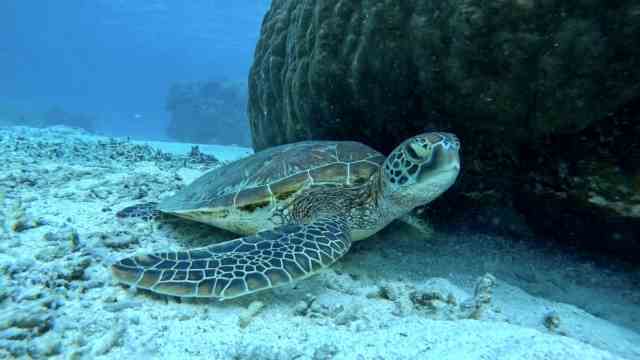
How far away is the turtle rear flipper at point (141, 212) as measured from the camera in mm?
3480

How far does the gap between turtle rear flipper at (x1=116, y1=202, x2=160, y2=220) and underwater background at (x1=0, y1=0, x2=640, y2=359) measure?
2 centimetres

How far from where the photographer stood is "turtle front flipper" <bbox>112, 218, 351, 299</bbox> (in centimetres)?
210

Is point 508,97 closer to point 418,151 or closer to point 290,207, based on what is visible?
point 418,151

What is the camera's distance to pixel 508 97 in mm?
2871

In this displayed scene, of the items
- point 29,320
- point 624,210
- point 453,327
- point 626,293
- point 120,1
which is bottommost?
point 626,293

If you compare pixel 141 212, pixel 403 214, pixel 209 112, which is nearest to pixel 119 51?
pixel 209 112

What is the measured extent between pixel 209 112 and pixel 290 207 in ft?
77.9

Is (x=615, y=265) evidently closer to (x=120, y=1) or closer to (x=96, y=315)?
(x=96, y=315)

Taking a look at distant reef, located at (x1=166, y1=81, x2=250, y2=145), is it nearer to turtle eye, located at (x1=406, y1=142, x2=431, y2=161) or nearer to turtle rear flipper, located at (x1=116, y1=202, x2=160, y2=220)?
turtle rear flipper, located at (x1=116, y1=202, x2=160, y2=220)

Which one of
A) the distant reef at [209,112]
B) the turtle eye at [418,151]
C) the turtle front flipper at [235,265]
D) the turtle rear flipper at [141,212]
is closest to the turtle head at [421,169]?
the turtle eye at [418,151]

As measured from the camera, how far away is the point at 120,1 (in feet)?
168

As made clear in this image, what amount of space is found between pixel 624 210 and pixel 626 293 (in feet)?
1.93

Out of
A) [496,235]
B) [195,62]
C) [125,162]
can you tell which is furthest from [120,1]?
[496,235]

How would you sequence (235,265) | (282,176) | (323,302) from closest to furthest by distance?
(235,265), (323,302), (282,176)
